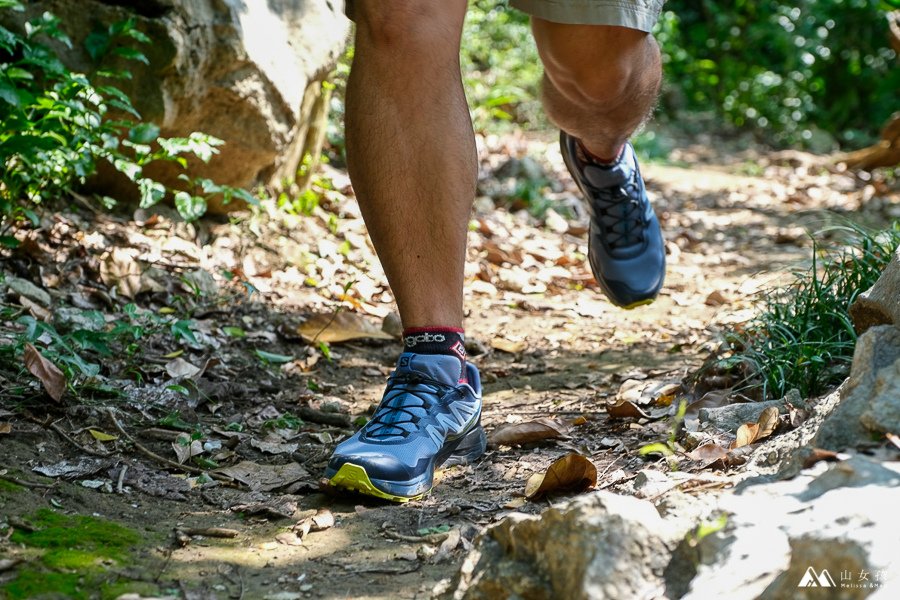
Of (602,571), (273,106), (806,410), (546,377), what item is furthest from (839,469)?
(273,106)

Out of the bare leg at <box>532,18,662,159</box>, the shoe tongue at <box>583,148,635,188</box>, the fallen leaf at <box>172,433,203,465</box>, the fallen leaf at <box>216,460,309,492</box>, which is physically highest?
the bare leg at <box>532,18,662,159</box>

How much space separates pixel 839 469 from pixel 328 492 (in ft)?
3.47

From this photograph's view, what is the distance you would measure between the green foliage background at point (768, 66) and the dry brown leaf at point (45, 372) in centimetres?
609

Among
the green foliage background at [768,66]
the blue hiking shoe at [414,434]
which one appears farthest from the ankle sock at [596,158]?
the green foliage background at [768,66]

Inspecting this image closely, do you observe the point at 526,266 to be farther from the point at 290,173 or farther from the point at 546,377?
the point at 546,377

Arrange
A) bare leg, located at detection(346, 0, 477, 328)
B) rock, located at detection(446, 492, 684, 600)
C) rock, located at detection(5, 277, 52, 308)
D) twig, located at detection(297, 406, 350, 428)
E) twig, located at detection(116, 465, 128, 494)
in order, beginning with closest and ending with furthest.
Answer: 1. rock, located at detection(446, 492, 684, 600)
2. twig, located at detection(116, 465, 128, 494)
3. bare leg, located at detection(346, 0, 477, 328)
4. twig, located at detection(297, 406, 350, 428)
5. rock, located at detection(5, 277, 52, 308)

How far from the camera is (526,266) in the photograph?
440 centimetres

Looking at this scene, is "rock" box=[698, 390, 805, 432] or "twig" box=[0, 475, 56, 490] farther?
"rock" box=[698, 390, 805, 432]

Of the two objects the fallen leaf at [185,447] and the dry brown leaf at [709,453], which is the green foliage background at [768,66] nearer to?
the fallen leaf at [185,447]

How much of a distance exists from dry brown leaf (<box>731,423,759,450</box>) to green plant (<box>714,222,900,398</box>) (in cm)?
34

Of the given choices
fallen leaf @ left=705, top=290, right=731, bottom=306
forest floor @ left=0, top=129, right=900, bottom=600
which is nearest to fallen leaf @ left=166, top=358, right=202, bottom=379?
forest floor @ left=0, top=129, right=900, bottom=600

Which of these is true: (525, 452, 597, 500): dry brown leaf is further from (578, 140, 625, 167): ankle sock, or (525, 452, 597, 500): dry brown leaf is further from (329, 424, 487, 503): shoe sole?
(578, 140, 625, 167): ankle sock

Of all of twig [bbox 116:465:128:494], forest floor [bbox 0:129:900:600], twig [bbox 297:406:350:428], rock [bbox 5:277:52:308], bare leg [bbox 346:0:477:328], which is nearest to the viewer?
forest floor [bbox 0:129:900:600]

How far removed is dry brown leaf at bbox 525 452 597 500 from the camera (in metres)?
1.83
